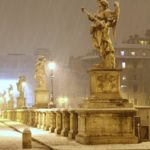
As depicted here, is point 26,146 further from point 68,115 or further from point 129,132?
point 68,115

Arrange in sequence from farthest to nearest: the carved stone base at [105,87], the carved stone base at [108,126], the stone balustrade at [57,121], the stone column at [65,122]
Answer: the stone column at [65,122]
the stone balustrade at [57,121]
the carved stone base at [105,87]
the carved stone base at [108,126]

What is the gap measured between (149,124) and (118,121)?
316 centimetres

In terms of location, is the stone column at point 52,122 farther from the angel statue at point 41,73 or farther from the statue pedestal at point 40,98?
the angel statue at point 41,73

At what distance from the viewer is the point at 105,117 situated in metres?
18.6

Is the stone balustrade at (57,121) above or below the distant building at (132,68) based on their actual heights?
below

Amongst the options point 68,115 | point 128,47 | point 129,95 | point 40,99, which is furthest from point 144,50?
point 68,115

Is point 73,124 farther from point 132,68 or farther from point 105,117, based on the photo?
point 132,68

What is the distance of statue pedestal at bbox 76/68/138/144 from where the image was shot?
18438 mm

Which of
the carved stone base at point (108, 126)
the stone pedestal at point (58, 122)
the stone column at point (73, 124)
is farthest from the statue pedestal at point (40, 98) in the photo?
the carved stone base at point (108, 126)

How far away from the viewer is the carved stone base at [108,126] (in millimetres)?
18406

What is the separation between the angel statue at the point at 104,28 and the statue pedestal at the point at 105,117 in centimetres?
96

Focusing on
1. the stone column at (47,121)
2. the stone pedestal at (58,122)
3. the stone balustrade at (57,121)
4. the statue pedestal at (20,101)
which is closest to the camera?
the stone balustrade at (57,121)

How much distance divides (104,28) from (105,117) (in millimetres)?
3864

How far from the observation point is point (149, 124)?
21375 mm
